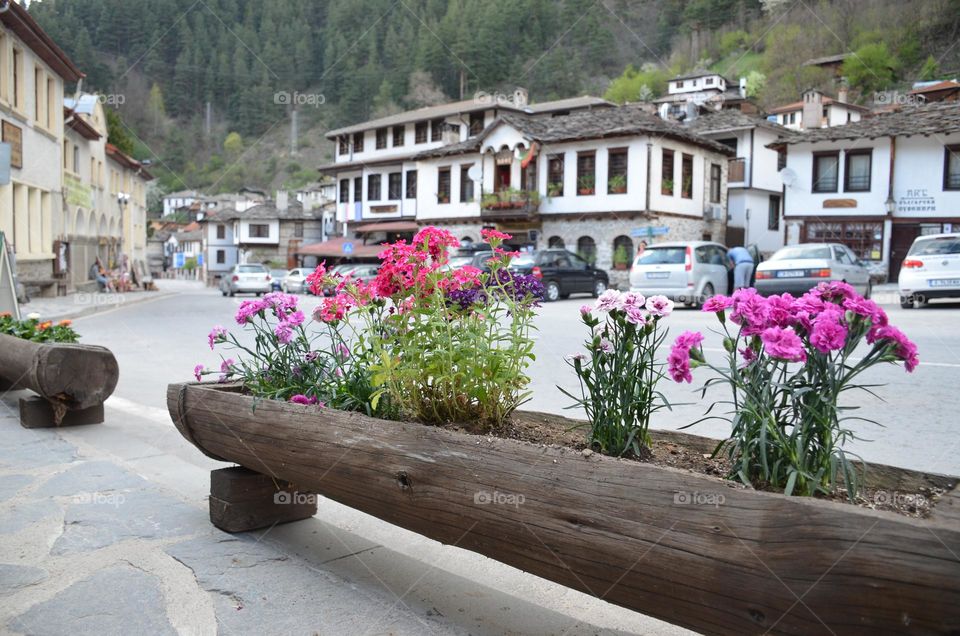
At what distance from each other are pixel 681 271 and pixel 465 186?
23.0m

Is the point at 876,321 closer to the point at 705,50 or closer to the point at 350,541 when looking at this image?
the point at 350,541

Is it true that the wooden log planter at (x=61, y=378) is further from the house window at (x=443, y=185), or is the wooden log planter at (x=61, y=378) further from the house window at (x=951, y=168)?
the house window at (x=443, y=185)

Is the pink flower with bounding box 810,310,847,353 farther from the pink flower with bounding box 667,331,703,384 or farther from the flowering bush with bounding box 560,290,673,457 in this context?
the flowering bush with bounding box 560,290,673,457

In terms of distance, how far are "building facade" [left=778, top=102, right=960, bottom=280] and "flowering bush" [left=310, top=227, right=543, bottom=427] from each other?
29.6 metres

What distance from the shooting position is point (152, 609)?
287 cm

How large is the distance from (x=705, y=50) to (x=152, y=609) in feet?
342

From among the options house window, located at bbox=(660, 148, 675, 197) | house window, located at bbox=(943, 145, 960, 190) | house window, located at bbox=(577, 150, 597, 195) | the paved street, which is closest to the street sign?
house window, located at bbox=(660, 148, 675, 197)

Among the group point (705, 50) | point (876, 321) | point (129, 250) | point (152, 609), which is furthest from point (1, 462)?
point (705, 50)

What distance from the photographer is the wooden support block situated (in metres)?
3.61

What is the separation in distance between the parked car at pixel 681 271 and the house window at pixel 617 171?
14.6m

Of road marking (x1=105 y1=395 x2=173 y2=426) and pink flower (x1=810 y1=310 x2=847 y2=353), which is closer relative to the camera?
pink flower (x1=810 y1=310 x2=847 y2=353)

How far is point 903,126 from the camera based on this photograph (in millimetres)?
28688

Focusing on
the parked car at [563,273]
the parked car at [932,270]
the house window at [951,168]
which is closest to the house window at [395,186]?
the parked car at [563,273]

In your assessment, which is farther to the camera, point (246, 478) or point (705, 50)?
point (705, 50)
